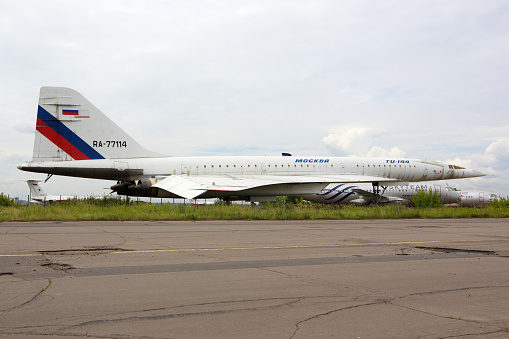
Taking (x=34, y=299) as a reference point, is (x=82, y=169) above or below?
above

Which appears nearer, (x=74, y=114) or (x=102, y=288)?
(x=102, y=288)

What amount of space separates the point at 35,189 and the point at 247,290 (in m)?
69.5

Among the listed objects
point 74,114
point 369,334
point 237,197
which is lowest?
point 369,334

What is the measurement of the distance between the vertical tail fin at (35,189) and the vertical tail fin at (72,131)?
39.1 metres

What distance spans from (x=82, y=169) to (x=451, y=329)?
31571mm

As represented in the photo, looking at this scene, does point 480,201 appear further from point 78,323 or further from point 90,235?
point 78,323

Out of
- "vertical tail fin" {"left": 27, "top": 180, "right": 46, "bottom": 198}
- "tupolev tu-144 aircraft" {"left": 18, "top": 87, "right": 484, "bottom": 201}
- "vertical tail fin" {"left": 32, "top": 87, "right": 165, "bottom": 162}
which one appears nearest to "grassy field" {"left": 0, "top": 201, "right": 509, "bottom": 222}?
"tupolev tu-144 aircraft" {"left": 18, "top": 87, "right": 484, "bottom": 201}

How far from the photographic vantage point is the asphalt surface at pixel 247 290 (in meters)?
4.48

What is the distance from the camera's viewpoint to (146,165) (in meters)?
33.8

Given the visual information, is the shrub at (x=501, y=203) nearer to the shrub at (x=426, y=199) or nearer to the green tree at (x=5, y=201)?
the shrub at (x=426, y=199)

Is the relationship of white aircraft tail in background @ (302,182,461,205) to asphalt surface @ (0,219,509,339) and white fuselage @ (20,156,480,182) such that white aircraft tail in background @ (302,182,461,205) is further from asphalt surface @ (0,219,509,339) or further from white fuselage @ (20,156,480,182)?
asphalt surface @ (0,219,509,339)

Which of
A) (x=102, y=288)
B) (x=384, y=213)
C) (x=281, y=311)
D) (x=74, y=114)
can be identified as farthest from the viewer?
(x=74, y=114)

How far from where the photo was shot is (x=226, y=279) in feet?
22.0

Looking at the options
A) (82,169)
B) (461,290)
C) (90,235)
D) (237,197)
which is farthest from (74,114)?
(461,290)
